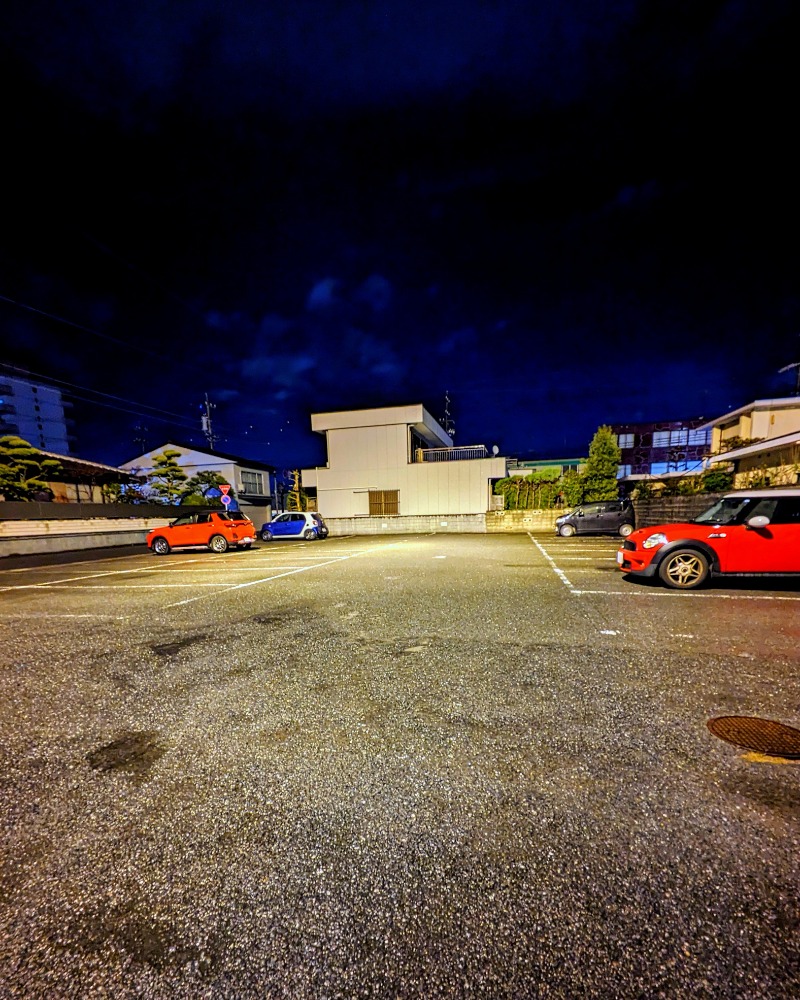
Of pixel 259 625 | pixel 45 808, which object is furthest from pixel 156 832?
pixel 259 625

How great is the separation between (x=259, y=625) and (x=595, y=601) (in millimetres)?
4881

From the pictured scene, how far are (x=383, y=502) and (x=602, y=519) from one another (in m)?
12.8

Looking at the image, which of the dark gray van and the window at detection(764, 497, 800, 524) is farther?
the dark gray van

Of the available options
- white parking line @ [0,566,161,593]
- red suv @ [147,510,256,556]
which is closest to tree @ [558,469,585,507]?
red suv @ [147,510,256,556]

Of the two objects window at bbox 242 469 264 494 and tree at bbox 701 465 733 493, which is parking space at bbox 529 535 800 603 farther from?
window at bbox 242 469 264 494

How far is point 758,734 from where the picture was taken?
2.40 m

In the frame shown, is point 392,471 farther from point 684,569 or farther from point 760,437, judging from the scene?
point 760,437

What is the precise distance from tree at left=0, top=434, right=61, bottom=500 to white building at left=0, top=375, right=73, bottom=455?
2978cm

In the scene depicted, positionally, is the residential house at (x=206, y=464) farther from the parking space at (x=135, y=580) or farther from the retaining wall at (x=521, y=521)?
the parking space at (x=135, y=580)

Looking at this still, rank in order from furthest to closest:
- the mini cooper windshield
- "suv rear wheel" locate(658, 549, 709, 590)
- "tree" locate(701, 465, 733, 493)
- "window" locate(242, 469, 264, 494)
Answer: "window" locate(242, 469, 264, 494) → "tree" locate(701, 465, 733, 493) → "suv rear wheel" locate(658, 549, 709, 590) → the mini cooper windshield

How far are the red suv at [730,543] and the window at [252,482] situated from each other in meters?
32.6

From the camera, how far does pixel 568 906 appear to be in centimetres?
138

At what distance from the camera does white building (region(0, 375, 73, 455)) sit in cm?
4244

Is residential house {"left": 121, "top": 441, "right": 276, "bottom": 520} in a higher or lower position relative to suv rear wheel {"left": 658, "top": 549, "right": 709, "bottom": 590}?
higher
